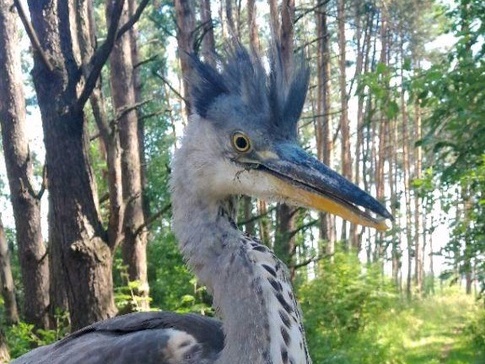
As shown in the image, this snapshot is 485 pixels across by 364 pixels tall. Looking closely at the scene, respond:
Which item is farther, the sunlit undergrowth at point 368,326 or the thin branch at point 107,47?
the sunlit undergrowth at point 368,326

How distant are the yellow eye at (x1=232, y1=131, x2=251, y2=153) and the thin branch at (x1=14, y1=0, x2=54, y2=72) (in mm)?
2606

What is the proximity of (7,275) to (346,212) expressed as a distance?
766 cm

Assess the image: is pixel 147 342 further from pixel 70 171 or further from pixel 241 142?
pixel 70 171

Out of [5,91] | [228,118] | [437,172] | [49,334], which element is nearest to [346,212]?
[228,118]

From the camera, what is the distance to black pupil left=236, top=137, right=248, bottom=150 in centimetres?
279

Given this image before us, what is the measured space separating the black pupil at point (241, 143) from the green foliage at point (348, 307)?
7.70 m

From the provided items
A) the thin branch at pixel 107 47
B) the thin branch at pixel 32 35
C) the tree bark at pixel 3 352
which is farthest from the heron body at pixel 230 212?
the tree bark at pixel 3 352

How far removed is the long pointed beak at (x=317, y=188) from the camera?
8.18 feet

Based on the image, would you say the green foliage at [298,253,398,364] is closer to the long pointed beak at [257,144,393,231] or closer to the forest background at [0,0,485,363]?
the forest background at [0,0,485,363]

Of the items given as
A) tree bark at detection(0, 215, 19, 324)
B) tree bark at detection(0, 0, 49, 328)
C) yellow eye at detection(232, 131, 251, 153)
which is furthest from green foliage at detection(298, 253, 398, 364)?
yellow eye at detection(232, 131, 251, 153)

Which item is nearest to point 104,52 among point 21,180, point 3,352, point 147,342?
point 147,342

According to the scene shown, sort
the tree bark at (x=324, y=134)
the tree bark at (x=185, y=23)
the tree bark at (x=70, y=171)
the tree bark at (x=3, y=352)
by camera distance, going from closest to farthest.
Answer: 1. the tree bark at (x=70, y=171)
2. the tree bark at (x=3, y=352)
3. the tree bark at (x=185, y=23)
4. the tree bark at (x=324, y=134)

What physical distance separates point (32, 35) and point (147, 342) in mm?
2907

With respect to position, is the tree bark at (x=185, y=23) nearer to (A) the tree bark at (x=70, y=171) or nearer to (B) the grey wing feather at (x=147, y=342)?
(A) the tree bark at (x=70, y=171)
